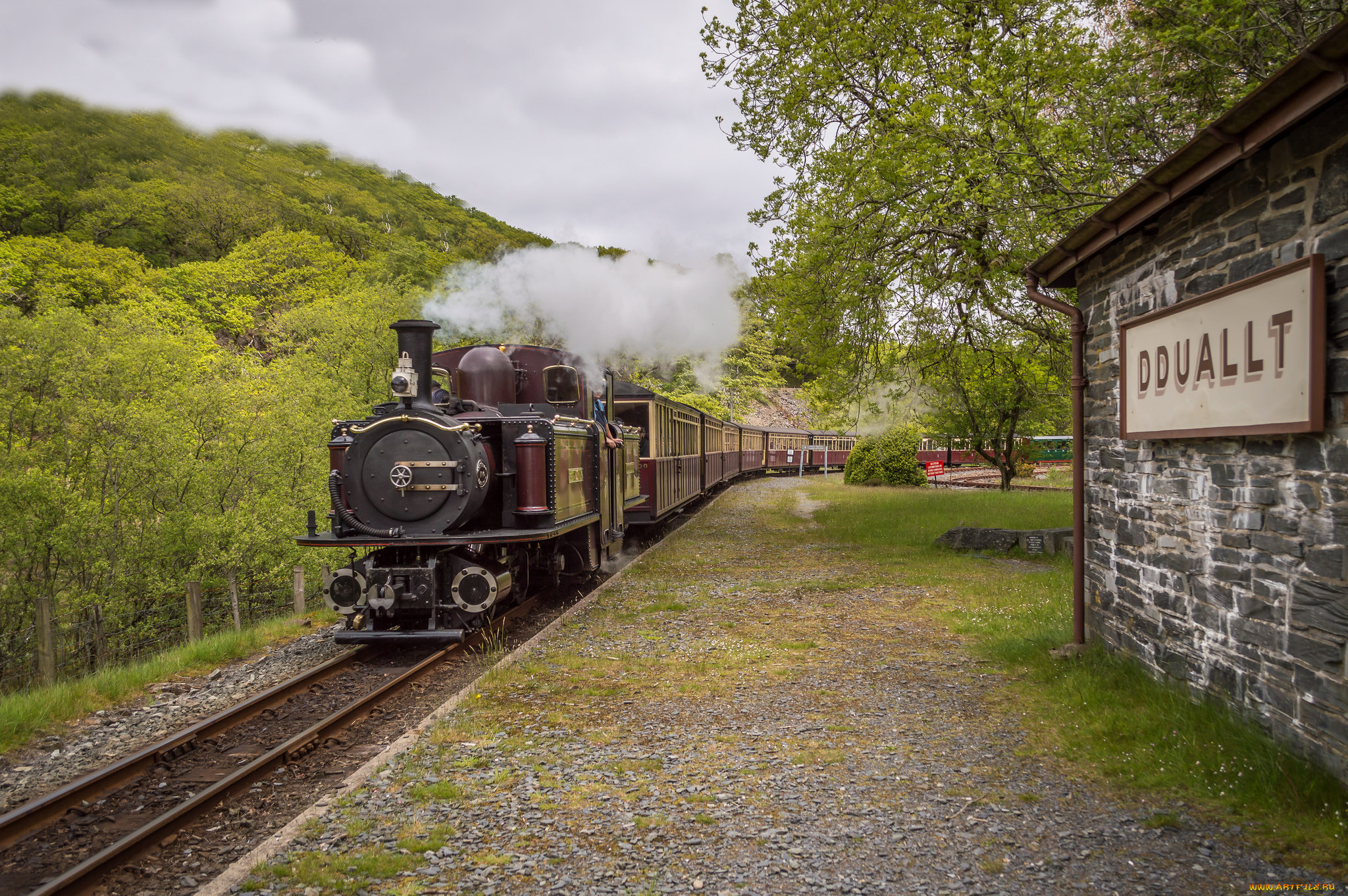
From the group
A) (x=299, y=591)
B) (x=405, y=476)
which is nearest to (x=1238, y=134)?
(x=405, y=476)

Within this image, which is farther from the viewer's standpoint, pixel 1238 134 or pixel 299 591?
pixel 299 591

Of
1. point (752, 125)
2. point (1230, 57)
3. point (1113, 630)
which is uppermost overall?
point (752, 125)

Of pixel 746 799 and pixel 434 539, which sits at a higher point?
pixel 434 539

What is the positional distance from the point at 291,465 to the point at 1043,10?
1743 centimetres

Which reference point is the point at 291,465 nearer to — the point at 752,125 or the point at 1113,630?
the point at 752,125

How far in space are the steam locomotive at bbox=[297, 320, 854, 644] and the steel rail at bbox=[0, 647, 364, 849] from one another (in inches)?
41.9

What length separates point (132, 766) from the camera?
456 centimetres

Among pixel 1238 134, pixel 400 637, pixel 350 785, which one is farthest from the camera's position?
pixel 400 637

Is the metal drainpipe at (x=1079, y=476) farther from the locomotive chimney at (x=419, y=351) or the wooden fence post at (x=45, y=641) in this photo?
the wooden fence post at (x=45, y=641)

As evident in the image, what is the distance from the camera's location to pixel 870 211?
36.3 feet

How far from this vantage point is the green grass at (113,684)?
538 centimetres

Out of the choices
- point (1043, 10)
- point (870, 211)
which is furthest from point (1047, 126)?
point (1043, 10)

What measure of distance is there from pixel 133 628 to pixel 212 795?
7946mm

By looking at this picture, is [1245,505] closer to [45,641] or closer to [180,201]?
[45,641]
